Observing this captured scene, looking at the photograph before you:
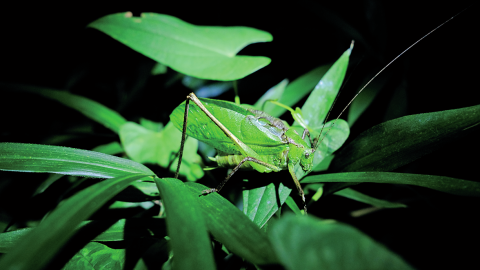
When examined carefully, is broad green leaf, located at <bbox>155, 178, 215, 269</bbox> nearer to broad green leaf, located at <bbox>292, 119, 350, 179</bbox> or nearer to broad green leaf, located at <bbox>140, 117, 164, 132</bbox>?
broad green leaf, located at <bbox>292, 119, 350, 179</bbox>

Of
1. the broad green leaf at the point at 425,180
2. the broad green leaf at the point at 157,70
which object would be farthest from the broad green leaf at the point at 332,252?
the broad green leaf at the point at 157,70

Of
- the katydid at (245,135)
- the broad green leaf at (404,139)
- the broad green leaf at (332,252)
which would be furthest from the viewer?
the katydid at (245,135)

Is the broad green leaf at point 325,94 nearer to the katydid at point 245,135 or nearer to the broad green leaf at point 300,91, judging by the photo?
the katydid at point 245,135

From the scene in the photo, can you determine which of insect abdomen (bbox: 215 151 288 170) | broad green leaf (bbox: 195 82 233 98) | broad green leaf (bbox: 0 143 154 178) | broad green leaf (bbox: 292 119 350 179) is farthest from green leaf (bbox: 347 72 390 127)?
broad green leaf (bbox: 0 143 154 178)

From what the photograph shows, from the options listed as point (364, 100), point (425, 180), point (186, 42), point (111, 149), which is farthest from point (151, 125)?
point (425, 180)

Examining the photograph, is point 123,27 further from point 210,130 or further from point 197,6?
point 197,6

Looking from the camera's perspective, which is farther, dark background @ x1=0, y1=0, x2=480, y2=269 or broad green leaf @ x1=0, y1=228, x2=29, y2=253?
dark background @ x1=0, y1=0, x2=480, y2=269

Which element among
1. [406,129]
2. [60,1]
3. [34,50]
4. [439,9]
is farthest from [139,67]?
[439,9]
